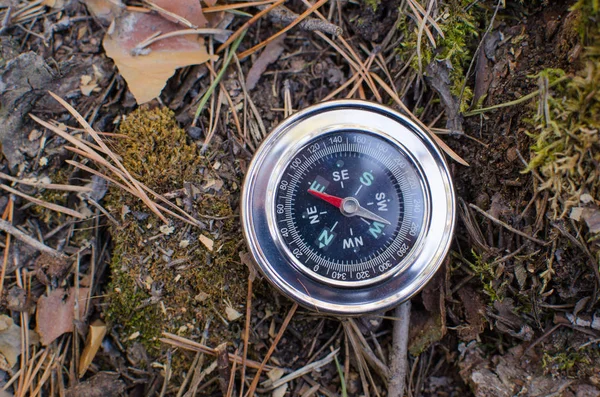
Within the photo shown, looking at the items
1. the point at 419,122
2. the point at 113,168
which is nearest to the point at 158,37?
the point at 113,168

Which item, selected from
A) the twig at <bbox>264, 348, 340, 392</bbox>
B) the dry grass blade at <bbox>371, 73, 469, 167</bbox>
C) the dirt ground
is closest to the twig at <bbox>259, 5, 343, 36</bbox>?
the dirt ground

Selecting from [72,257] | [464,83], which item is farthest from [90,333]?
[464,83]

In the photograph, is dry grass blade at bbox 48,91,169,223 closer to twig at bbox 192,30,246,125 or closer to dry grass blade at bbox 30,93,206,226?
dry grass blade at bbox 30,93,206,226

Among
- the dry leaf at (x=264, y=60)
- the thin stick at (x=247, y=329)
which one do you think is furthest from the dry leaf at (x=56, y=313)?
the dry leaf at (x=264, y=60)

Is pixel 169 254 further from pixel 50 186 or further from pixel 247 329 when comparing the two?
pixel 50 186

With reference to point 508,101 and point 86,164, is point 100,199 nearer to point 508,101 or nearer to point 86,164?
point 86,164

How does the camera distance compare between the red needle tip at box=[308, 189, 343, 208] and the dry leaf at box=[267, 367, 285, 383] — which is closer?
the red needle tip at box=[308, 189, 343, 208]
